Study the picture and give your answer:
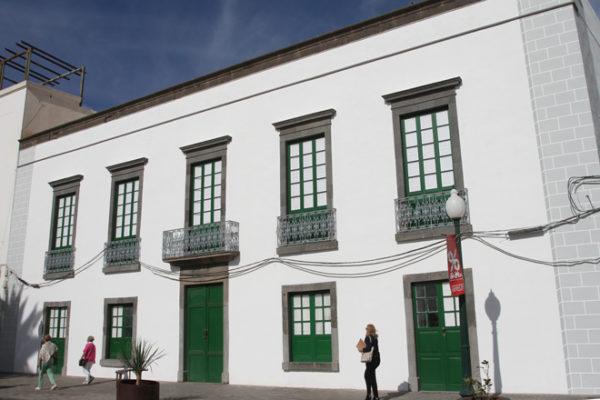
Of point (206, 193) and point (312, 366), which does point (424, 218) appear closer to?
point (312, 366)

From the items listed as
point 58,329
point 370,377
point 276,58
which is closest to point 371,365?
point 370,377

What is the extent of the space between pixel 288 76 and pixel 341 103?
5.83 feet

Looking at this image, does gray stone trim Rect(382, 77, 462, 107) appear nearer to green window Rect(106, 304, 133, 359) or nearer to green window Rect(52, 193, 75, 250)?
green window Rect(106, 304, 133, 359)

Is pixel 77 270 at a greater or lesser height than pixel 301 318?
greater

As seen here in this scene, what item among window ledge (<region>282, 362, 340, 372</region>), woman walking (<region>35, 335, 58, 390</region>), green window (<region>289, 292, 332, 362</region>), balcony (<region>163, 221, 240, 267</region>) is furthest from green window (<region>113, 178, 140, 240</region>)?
window ledge (<region>282, 362, 340, 372</region>)

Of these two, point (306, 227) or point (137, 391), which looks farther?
point (306, 227)

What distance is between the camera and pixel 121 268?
53.2ft

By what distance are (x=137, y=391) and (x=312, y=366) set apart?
3968mm

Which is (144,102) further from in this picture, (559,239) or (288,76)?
(559,239)

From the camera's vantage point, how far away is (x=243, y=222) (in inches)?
561

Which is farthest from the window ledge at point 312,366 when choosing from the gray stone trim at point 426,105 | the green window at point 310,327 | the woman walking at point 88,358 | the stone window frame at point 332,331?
the woman walking at point 88,358

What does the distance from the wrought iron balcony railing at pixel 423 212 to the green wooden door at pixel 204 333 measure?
504 centimetres

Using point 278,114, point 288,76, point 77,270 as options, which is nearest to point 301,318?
point 278,114

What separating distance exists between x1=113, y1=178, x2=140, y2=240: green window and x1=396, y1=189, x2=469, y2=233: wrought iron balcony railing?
805cm
